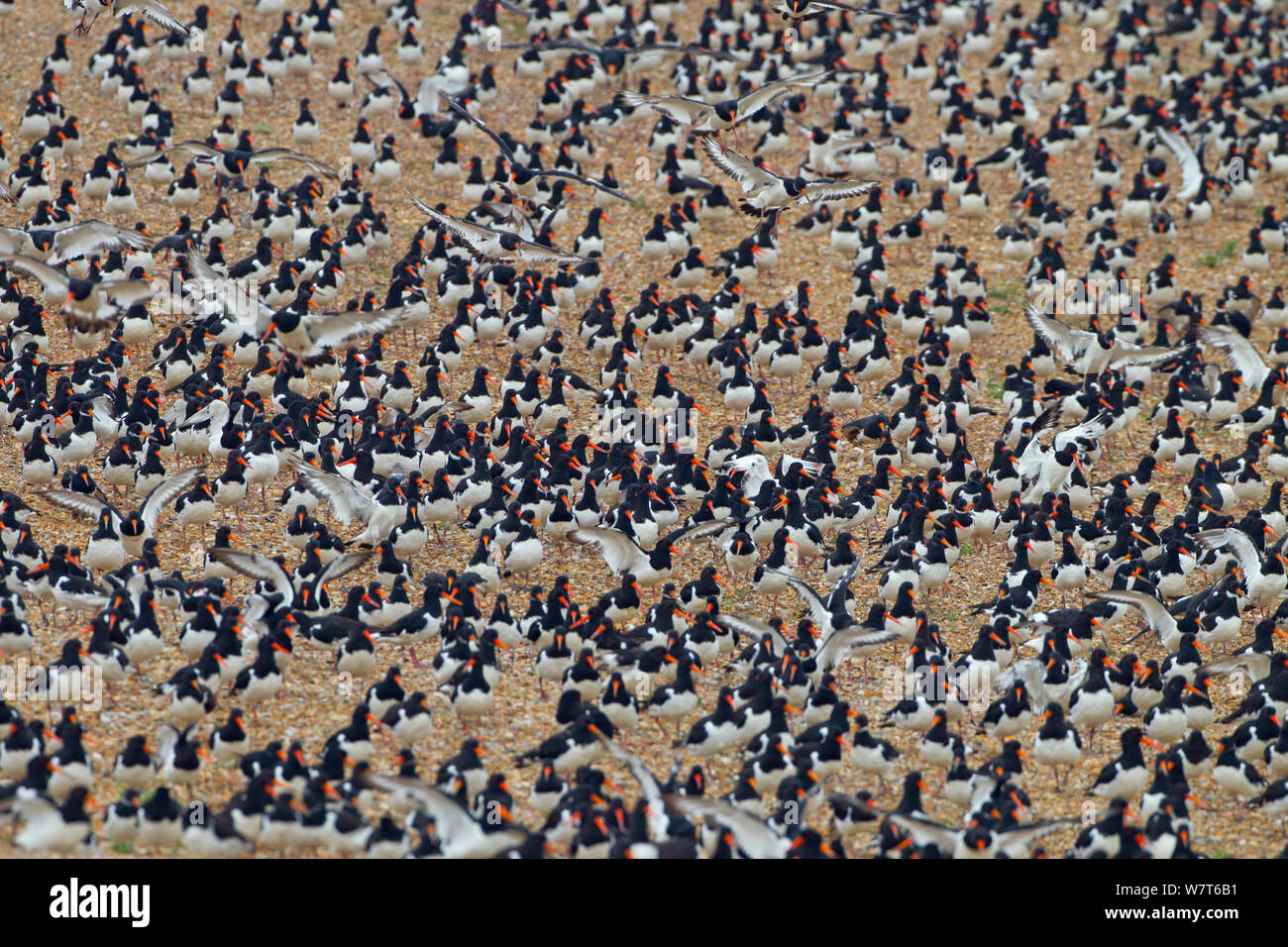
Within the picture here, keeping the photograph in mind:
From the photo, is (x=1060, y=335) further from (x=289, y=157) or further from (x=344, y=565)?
(x=344, y=565)

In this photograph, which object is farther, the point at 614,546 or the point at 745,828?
the point at 614,546

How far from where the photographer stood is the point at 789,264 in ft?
98.1

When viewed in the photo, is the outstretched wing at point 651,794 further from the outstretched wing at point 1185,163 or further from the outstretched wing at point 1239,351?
the outstretched wing at point 1185,163

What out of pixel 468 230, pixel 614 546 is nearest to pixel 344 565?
pixel 614 546

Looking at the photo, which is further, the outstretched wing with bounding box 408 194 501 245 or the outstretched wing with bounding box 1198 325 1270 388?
the outstretched wing with bounding box 1198 325 1270 388

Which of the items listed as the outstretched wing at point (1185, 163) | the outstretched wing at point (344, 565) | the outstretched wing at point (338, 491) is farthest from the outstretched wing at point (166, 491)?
the outstretched wing at point (1185, 163)

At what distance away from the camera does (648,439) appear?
24234 millimetres

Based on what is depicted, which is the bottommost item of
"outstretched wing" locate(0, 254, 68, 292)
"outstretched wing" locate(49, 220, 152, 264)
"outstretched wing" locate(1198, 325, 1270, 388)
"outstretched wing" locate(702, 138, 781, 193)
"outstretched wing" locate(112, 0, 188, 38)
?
"outstretched wing" locate(1198, 325, 1270, 388)

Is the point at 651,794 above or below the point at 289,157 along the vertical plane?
below

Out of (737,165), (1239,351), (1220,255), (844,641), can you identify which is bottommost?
(844,641)

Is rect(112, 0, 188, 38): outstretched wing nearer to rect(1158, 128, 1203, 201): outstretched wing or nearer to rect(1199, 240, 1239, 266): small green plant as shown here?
rect(1158, 128, 1203, 201): outstretched wing

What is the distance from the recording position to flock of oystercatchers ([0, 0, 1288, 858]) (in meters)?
17.0

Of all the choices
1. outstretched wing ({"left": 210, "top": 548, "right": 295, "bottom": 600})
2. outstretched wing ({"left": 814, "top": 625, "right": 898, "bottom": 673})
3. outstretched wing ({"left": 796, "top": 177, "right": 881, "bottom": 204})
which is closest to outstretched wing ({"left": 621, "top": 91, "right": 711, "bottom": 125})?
outstretched wing ({"left": 796, "top": 177, "right": 881, "bottom": 204})
